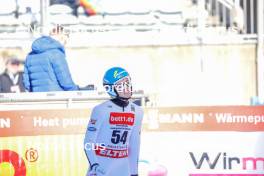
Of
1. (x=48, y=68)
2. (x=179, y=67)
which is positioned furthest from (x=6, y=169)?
(x=179, y=67)

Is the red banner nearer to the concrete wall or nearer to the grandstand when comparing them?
the grandstand

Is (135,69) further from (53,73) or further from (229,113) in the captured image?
(229,113)

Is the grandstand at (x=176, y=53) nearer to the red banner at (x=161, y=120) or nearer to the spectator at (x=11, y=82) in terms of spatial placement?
the spectator at (x=11, y=82)

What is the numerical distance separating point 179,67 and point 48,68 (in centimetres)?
340

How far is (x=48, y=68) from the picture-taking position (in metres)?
10.6

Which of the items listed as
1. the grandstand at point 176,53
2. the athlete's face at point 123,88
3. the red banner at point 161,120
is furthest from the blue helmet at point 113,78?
the grandstand at point 176,53

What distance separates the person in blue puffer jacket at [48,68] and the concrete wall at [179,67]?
260cm

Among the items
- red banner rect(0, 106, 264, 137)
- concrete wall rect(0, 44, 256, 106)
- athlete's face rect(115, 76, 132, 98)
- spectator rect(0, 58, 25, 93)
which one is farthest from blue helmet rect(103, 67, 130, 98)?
concrete wall rect(0, 44, 256, 106)

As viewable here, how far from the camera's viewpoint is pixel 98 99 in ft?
30.4

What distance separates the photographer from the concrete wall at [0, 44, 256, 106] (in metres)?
13.4

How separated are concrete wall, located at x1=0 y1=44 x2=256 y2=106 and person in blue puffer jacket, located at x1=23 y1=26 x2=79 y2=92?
2603mm

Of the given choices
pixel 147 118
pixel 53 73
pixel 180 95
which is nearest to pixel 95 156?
pixel 147 118

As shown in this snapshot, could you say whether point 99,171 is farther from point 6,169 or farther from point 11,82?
point 11,82

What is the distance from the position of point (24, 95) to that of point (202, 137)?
1.99 m
